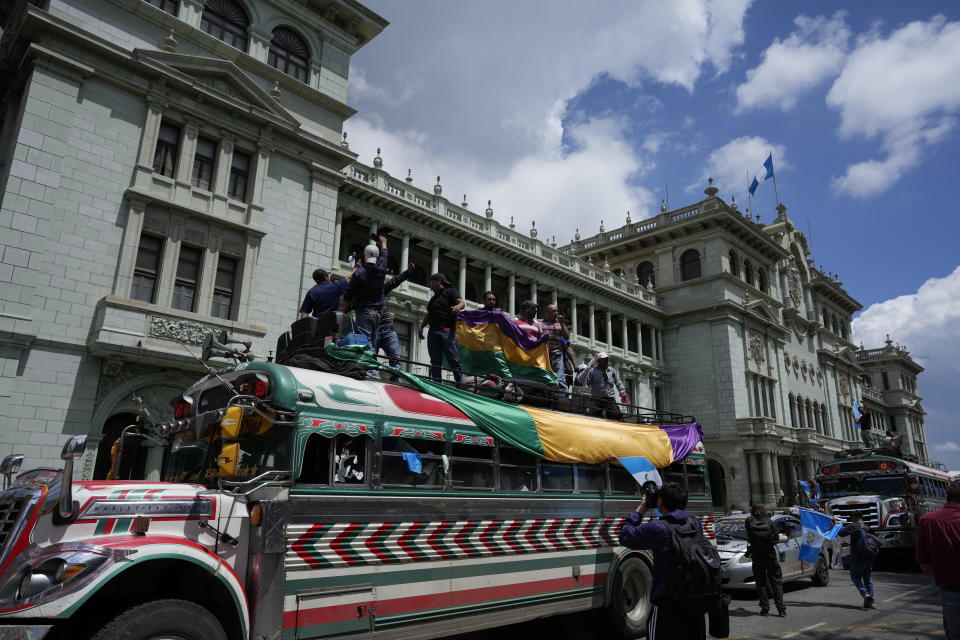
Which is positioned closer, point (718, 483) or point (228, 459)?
point (228, 459)

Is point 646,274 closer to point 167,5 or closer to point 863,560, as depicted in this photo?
point 167,5

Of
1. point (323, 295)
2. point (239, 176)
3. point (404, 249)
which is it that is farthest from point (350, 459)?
point (404, 249)

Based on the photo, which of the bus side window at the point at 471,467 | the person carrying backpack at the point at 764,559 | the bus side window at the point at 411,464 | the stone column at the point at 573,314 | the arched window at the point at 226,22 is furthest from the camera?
the stone column at the point at 573,314

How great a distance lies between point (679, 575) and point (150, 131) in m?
18.3

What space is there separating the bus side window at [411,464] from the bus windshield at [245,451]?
1.09 metres

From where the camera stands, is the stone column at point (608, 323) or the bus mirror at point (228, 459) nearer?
the bus mirror at point (228, 459)

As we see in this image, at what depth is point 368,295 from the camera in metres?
9.57

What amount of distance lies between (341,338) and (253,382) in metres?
1.68

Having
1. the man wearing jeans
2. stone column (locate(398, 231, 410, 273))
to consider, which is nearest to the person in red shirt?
the man wearing jeans

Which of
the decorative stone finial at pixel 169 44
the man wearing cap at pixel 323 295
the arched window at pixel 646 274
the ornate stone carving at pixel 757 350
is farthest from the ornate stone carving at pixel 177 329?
the ornate stone carving at pixel 757 350

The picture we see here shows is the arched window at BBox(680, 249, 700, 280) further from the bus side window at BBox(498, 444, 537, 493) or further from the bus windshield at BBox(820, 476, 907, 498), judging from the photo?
the bus side window at BBox(498, 444, 537, 493)

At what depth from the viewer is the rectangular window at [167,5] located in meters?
18.5

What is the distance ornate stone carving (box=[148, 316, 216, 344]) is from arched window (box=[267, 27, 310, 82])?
1009 cm

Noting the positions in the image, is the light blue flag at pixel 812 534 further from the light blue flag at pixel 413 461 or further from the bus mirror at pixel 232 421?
the bus mirror at pixel 232 421
